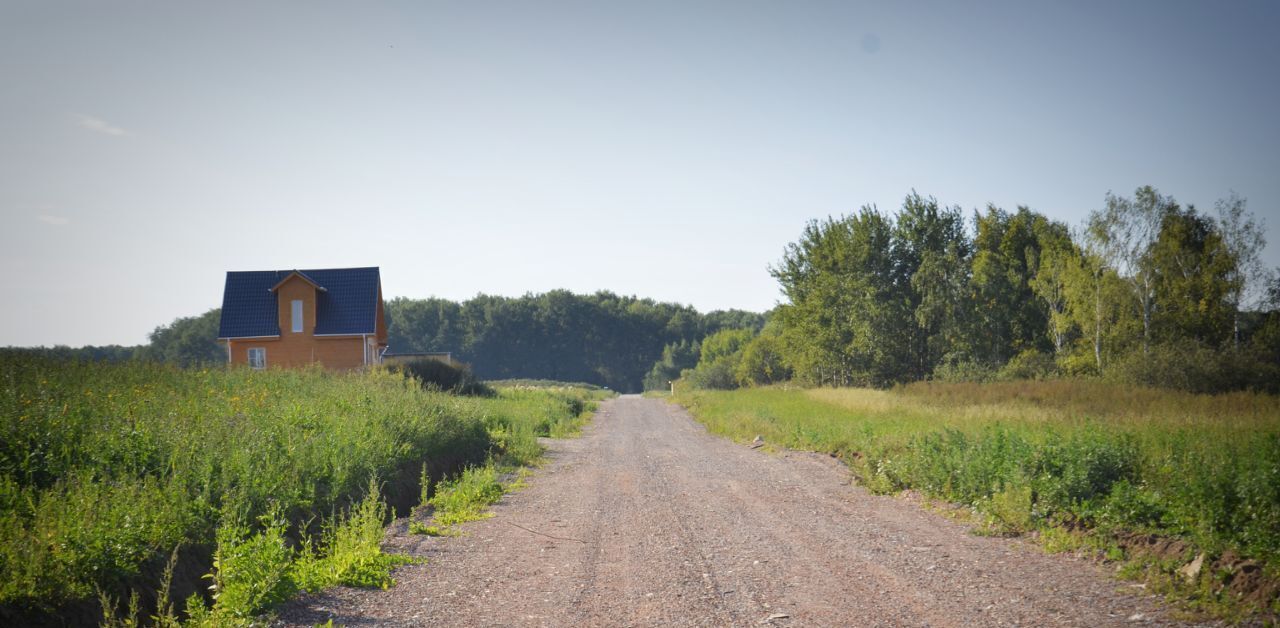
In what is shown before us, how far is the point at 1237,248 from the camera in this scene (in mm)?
36969

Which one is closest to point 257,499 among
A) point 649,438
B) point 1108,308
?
point 649,438

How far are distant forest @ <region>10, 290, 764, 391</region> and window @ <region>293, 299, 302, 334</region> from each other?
295 feet

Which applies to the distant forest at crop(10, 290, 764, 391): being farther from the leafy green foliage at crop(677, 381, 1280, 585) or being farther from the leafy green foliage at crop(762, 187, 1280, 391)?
the leafy green foliage at crop(677, 381, 1280, 585)

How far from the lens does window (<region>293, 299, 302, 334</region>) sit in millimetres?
36844

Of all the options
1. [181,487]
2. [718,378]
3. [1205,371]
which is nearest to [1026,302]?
[1205,371]

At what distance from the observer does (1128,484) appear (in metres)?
8.86

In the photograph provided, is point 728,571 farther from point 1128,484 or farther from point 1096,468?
point 1096,468

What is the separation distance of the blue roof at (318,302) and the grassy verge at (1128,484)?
27141 mm

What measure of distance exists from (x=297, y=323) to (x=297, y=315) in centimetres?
41

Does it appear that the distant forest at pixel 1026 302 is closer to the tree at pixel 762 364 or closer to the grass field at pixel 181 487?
the tree at pixel 762 364

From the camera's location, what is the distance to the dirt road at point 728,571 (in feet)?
20.7

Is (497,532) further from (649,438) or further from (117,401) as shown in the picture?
(649,438)

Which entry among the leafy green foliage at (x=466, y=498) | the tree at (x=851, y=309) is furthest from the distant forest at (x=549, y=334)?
the leafy green foliage at (x=466, y=498)

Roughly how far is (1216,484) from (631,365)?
131880mm
